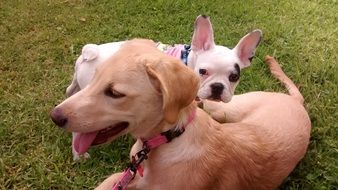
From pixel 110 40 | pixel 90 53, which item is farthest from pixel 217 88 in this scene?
pixel 110 40

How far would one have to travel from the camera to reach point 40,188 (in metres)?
3.55

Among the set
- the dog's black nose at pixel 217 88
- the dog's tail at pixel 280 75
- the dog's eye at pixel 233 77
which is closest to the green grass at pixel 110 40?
the dog's tail at pixel 280 75

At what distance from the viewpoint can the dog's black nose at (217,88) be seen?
4.09 meters

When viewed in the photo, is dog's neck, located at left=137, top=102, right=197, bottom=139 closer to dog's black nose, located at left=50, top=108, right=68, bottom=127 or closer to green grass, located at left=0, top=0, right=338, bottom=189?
dog's black nose, located at left=50, top=108, right=68, bottom=127

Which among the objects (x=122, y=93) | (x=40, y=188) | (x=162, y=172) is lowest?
(x=40, y=188)

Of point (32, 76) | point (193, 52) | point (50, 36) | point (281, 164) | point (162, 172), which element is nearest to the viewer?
point (162, 172)

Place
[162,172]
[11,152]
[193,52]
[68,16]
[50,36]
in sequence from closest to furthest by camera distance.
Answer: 1. [162,172]
2. [11,152]
3. [193,52]
4. [50,36]
5. [68,16]

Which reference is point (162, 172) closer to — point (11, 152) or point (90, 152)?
point (90, 152)

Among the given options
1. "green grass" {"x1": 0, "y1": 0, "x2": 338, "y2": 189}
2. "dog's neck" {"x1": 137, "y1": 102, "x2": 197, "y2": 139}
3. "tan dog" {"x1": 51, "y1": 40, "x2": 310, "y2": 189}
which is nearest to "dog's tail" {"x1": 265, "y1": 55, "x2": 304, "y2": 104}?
"green grass" {"x1": 0, "y1": 0, "x2": 338, "y2": 189}

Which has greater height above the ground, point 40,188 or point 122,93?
point 122,93

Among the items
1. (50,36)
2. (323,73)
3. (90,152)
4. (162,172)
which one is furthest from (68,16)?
(162,172)

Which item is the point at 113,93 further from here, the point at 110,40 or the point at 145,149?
the point at 110,40

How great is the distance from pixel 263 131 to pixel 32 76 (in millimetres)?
2465

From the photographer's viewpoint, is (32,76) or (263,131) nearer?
(263,131)
